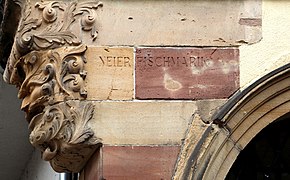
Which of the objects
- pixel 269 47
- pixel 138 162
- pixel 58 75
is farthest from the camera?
pixel 269 47

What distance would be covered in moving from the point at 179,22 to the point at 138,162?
85 centimetres

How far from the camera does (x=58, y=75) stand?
7129mm

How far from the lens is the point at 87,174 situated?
736 cm

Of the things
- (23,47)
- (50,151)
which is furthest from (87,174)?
(23,47)

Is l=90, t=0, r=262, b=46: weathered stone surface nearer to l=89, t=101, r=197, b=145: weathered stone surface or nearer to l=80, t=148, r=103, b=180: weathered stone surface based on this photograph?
l=89, t=101, r=197, b=145: weathered stone surface

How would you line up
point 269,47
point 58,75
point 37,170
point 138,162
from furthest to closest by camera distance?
point 37,170 < point 269,47 < point 58,75 < point 138,162

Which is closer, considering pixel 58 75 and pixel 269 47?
pixel 58 75

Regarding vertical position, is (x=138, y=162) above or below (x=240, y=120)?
below

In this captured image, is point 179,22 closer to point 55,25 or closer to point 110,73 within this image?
point 110,73

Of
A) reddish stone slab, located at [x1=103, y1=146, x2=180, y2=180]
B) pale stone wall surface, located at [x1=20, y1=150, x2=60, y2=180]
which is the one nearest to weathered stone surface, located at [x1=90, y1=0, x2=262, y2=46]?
reddish stone slab, located at [x1=103, y1=146, x2=180, y2=180]

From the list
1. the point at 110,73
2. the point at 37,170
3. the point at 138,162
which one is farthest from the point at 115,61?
the point at 37,170

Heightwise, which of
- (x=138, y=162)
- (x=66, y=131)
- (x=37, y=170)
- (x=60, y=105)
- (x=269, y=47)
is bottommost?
(x=138, y=162)

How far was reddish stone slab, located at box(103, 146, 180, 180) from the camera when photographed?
23.0ft

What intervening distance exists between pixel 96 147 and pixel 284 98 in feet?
3.55
